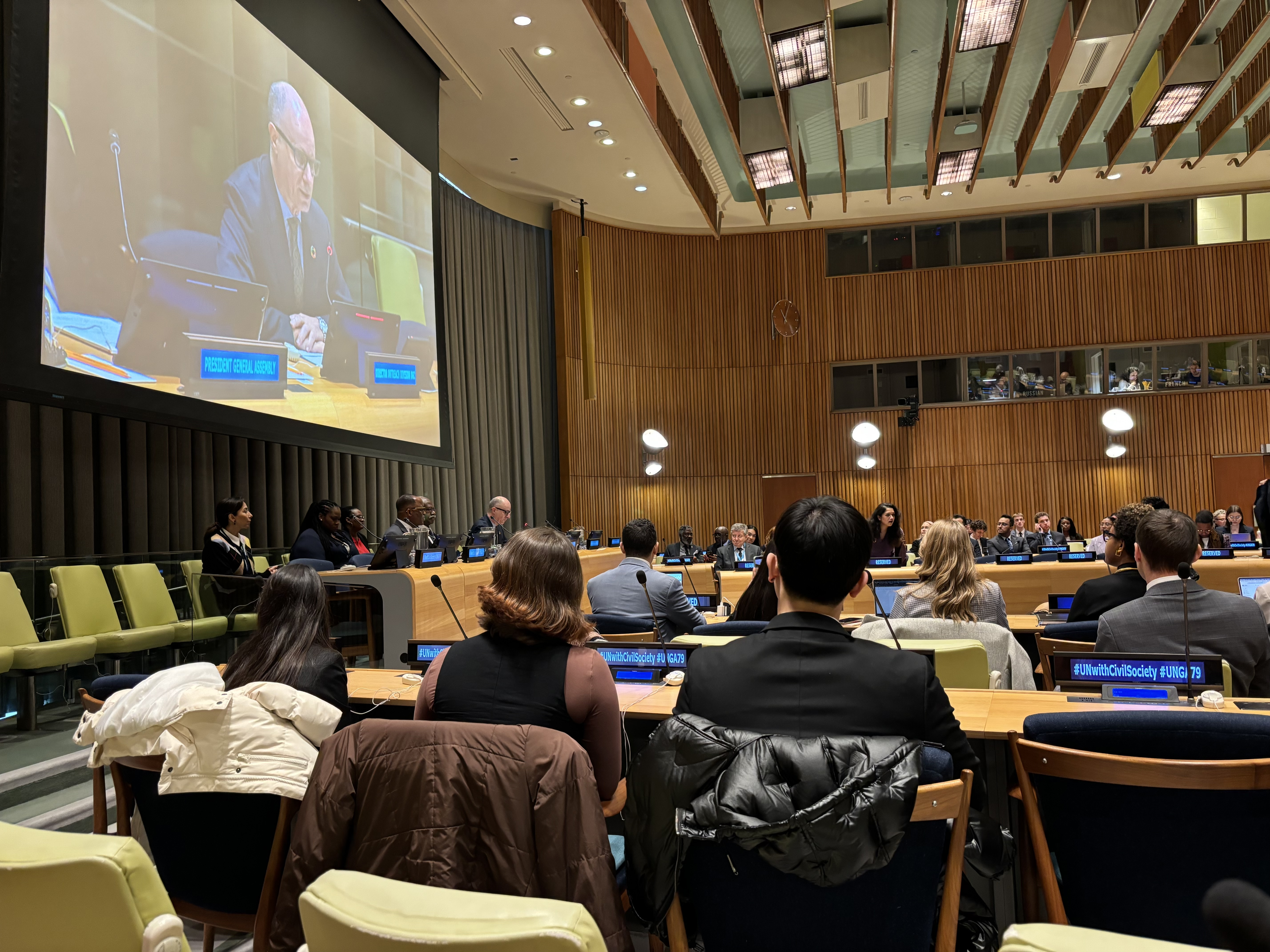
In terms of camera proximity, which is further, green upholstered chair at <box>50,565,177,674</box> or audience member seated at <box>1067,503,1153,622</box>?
green upholstered chair at <box>50,565,177,674</box>

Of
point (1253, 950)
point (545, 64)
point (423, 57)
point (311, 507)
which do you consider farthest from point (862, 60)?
point (1253, 950)

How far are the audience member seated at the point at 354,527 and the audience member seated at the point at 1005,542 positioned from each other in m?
6.58

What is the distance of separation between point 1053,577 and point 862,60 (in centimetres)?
520

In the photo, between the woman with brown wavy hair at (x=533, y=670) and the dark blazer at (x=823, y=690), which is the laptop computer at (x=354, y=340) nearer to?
the woman with brown wavy hair at (x=533, y=670)

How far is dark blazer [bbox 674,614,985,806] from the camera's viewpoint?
1.56 meters

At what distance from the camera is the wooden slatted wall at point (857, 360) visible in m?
13.4

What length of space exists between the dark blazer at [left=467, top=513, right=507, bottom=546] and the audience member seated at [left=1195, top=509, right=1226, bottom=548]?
5.73m

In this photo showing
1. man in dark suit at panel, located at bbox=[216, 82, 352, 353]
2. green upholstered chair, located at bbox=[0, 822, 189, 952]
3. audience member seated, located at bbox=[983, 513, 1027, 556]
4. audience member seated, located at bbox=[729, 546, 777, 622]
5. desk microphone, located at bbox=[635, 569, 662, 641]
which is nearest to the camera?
green upholstered chair, located at bbox=[0, 822, 189, 952]

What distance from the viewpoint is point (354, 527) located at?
736cm

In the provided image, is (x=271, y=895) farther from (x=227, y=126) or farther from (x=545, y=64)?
(x=545, y=64)

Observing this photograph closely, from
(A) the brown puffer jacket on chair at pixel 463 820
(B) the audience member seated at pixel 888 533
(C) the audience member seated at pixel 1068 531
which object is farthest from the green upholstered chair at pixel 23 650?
(C) the audience member seated at pixel 1068 531

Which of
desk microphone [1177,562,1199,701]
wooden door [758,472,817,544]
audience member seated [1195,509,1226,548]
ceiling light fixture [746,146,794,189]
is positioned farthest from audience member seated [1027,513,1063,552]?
desk microphone [1177,562,1199,701]

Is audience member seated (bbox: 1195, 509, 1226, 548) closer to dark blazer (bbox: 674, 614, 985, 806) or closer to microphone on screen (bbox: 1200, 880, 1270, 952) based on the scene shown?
dark blazer (bbox: 674, 614, 985, 806)

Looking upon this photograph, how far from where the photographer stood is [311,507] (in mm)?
6934
